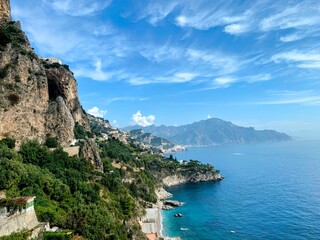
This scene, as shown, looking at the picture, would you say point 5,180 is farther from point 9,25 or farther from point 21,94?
point 9,25

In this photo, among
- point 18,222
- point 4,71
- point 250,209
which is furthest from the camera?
point 250,209

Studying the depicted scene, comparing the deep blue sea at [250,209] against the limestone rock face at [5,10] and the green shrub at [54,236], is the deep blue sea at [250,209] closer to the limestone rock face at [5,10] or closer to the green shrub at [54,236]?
the green shrub at [54,236]

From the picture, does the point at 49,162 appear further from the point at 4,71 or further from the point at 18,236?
the point at 18,236

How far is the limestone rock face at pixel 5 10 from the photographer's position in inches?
2369

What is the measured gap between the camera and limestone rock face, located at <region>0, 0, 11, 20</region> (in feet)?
197

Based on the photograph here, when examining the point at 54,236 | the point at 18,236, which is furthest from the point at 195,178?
the point at 18,236

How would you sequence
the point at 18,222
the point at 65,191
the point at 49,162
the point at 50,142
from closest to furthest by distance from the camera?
the point at 18,222, the point at 65,191, the point at 49,162, the point at 50,142

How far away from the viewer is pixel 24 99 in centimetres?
5253

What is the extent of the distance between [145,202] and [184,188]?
35.9m

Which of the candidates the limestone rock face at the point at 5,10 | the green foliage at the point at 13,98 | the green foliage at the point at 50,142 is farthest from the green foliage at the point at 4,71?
the limestone rock face at the point at 5,10

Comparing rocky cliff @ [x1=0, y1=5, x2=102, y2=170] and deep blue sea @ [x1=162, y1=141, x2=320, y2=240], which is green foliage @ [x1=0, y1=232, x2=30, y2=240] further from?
deep blue sea @ [x1=162, y1=141, x2=320, y2=240]

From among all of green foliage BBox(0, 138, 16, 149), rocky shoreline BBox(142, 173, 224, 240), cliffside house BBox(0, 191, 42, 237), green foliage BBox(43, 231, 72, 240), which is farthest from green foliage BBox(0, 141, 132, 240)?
rocky shoreline BBox(142, 173, 224, 240)

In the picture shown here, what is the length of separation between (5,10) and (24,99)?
22628 millimetres

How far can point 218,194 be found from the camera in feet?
309
